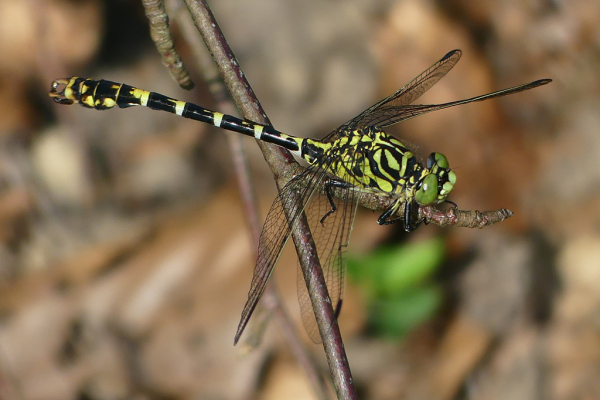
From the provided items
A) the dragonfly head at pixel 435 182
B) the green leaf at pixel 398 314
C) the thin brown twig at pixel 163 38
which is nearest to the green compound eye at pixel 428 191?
the dragonfly head at pixel 435 182

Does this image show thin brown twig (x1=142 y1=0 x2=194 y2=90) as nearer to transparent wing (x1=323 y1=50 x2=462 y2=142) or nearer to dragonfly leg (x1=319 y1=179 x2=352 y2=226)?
dragonfly leg (x1=319 y1=179 x2=352 y2=226)

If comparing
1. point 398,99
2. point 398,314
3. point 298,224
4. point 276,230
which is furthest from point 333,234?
point 398,314

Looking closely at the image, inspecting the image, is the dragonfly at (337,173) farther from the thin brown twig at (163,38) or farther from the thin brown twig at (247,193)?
the thin brown twig at (163,38)

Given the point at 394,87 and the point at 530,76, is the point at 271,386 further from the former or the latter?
the point at 530,76

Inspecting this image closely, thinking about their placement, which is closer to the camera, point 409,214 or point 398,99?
point 409,214

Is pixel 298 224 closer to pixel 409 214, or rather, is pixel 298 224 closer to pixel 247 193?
pixel 247 193

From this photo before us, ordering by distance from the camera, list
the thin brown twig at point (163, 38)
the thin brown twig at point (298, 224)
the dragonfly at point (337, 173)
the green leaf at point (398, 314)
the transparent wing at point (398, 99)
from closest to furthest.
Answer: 1. the thin brown twig at point (298, 224)
2. the thin brown twig at point (163, 38)
3. the dragonfly at point (337, 173)
4. the transparent wing at point (398, 99)
5. the green leaf at point (398, 314)
